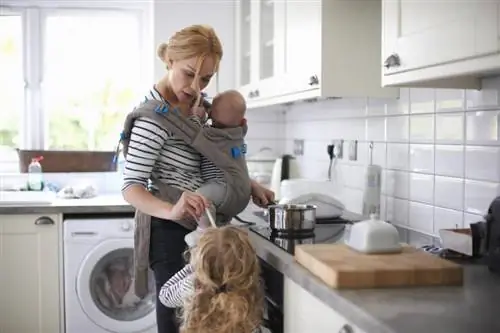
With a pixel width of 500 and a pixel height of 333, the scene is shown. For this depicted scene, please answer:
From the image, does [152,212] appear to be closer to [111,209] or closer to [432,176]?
[432,176]

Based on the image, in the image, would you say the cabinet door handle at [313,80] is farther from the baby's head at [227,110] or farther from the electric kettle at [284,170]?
the electric kettle at [284,170]

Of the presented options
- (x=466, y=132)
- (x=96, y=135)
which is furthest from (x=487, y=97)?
(x=96, y=135)

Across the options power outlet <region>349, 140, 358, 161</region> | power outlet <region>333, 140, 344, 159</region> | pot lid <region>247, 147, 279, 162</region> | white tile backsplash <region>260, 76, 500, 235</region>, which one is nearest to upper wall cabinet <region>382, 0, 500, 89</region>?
white tile backsplash <region>260, 76, 500, 235</region>

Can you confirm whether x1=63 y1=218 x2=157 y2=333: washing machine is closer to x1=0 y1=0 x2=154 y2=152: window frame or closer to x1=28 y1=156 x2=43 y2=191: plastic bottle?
x1=28 y1=156 x2=43 y2=191: plastic bottle

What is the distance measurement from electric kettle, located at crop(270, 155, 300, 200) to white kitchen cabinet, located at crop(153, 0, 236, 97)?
0.57 m

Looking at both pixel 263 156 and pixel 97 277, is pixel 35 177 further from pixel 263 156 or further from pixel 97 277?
pixel 263 156

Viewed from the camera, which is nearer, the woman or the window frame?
the woman

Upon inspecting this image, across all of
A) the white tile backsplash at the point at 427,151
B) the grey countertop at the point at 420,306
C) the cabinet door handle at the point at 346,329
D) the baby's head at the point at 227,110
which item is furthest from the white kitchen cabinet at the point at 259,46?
the cabinet door handle at the point at 346,329

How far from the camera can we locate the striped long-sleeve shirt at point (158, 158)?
1.82m

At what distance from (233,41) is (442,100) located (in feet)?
6.54

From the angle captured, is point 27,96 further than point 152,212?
Yes

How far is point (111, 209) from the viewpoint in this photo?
328cm

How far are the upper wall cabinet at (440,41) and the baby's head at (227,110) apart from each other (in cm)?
49

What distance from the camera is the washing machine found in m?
3.27
